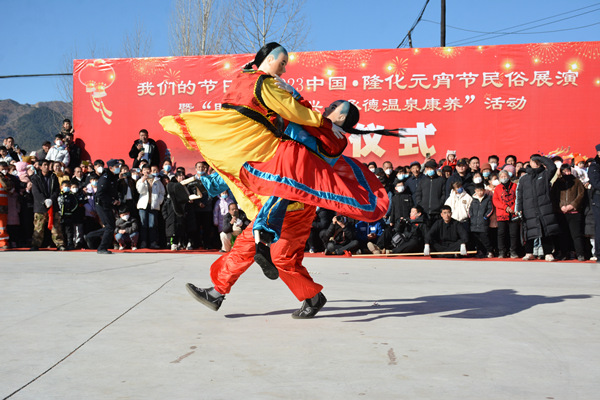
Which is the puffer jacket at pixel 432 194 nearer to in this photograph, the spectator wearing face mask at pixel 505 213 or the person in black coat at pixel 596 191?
the spectator wearing face mask at pixel 505 213

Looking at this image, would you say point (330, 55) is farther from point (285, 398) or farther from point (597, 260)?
point (285, 398)

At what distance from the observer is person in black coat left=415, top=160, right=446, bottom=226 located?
36.8 feet

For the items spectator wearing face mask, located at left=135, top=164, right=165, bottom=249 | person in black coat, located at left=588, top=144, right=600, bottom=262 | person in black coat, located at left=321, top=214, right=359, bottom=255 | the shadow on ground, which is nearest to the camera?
the shadow on ground

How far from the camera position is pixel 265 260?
4094mm

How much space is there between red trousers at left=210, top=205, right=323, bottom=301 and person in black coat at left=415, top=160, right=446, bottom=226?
6.98m

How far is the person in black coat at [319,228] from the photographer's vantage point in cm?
1141

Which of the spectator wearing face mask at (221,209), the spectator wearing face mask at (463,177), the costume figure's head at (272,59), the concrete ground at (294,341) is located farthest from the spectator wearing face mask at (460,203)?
the costume figure's head at (272,59)

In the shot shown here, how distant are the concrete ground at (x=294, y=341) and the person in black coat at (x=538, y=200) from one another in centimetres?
315

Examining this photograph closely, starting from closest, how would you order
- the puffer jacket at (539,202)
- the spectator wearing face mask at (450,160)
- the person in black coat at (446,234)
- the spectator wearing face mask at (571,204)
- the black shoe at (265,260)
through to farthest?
1. the black shoe at (265,260)
2. the puffer jacket at (539,202)
3. the spectator wearing face mask at (571,204)
4. the person in black coat at (446,234)
5. the spectator wearing face mask at (450,160)

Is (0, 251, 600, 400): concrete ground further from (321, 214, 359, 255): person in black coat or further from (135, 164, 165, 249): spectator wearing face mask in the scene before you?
(135, 164, 165, 249): spectator wearing face mask

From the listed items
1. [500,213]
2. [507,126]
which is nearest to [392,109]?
[507,126]

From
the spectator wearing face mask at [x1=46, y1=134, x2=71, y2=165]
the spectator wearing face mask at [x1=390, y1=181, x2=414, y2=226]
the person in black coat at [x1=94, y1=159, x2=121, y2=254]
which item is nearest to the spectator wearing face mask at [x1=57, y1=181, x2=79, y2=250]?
the person in black coat at [x1=94, y1=159, x2=121, y2=254]

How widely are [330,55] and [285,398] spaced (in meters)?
11.1

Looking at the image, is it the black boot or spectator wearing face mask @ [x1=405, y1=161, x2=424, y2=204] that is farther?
spectator wearing face mask @ [x1=405, y1=161, x2=424, y2=204]
